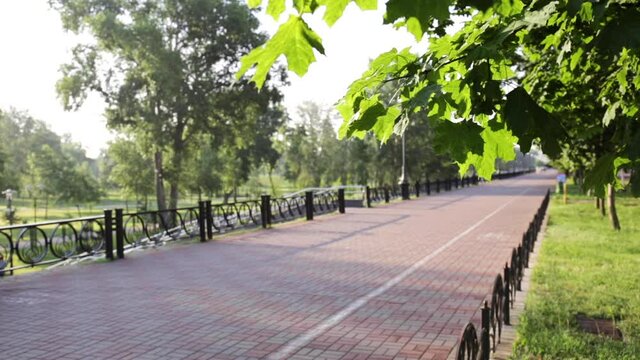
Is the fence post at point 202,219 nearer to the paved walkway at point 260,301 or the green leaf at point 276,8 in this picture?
the paved walkway at point 260,301

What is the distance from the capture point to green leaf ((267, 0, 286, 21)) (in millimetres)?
1975

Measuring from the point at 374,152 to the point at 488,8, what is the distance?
2143 inches

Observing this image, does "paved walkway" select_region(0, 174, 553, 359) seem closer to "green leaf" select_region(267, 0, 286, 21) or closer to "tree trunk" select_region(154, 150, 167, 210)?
"green leaf" select_region(267, 0, 286, 21)

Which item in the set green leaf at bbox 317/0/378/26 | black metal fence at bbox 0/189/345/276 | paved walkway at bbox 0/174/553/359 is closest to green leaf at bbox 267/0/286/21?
green leaf at bbox 317/0/378/26

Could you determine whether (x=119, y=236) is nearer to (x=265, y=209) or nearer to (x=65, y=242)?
(x=65, y=242)

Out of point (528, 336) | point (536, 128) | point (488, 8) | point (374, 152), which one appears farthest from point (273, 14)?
point (374, 152)

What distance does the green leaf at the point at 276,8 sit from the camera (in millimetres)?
1975

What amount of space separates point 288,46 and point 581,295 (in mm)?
7086

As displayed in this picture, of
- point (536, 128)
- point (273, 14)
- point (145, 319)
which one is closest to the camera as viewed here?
point (273, 14)

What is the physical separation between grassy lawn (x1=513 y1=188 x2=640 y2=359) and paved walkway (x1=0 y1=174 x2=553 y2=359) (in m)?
0.85

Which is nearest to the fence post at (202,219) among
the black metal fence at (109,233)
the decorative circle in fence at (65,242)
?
the black metal fence at (109,233)

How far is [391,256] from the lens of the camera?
39.4 ft

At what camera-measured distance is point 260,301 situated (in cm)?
802

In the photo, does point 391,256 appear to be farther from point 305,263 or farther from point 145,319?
point 145,319
